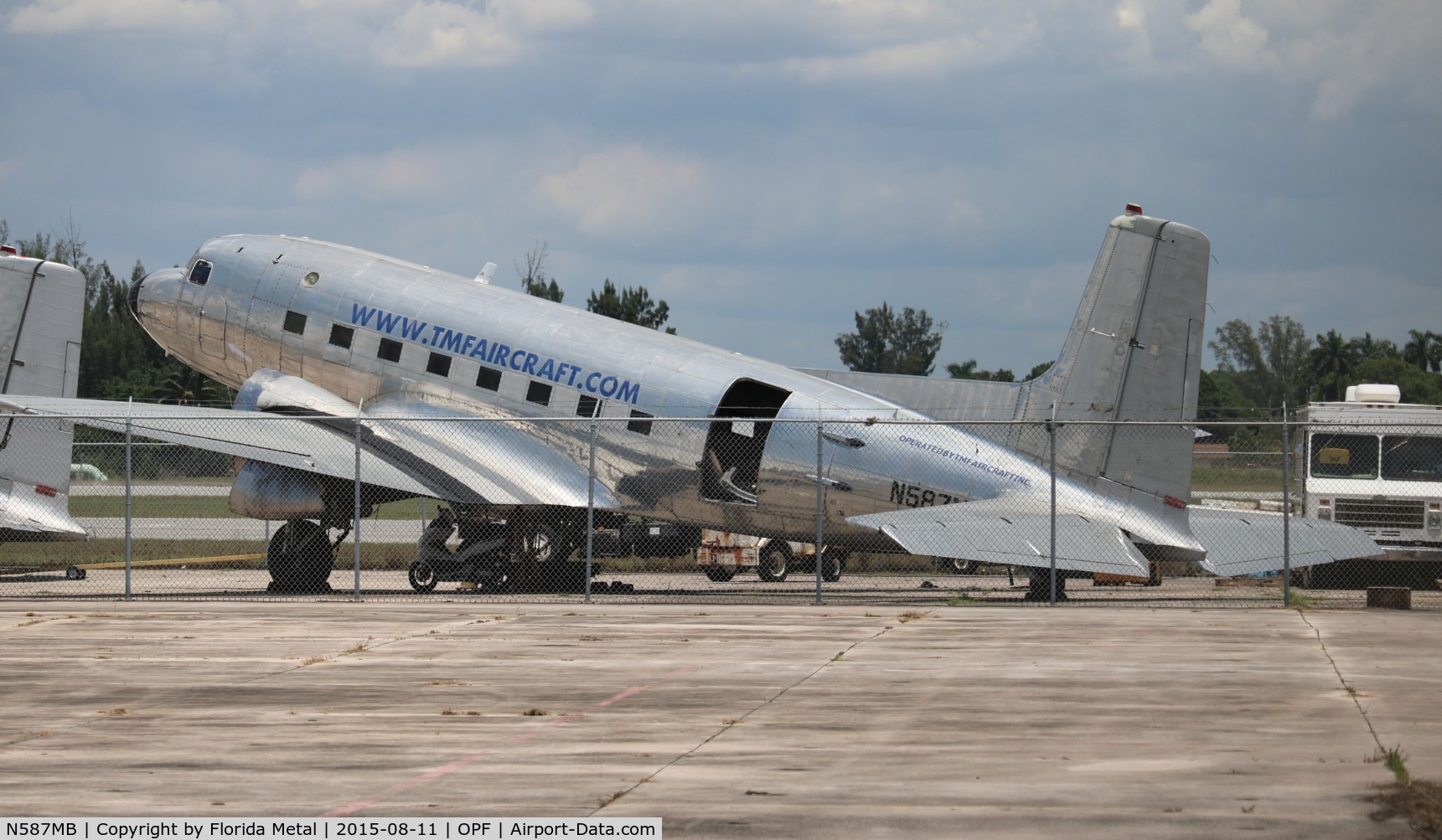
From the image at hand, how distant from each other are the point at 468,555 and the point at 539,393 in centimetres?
279

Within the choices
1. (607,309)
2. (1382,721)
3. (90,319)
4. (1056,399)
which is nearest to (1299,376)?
(607,309)

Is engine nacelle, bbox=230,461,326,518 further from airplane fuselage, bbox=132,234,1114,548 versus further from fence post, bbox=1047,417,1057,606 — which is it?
fence post, bbox=1047,417,1057,606

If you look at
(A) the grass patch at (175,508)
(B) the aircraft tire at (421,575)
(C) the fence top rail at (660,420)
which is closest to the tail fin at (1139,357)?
(C) the fence top rail at (660,420)

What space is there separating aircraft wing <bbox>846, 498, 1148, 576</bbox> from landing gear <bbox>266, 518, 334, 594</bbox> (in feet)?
30.3

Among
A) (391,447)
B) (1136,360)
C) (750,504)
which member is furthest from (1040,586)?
(391,447)

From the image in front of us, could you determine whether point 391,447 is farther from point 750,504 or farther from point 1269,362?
point 1269,362

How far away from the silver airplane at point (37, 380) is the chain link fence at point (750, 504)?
16cm

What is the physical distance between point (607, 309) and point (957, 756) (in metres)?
68.2

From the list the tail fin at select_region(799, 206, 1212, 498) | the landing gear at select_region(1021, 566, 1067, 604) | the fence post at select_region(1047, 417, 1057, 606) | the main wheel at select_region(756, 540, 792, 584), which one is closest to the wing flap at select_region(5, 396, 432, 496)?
the main wheel at select_region(756, 540, 792, 584)

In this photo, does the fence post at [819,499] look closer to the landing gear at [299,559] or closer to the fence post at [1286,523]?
the fence post at [1286,523]

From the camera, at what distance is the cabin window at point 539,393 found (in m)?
23.3

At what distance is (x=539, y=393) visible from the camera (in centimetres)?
2334

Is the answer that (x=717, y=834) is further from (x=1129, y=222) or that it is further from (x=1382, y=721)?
(x=1129, y=222)

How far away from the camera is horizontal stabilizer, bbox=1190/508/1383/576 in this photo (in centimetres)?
1925
